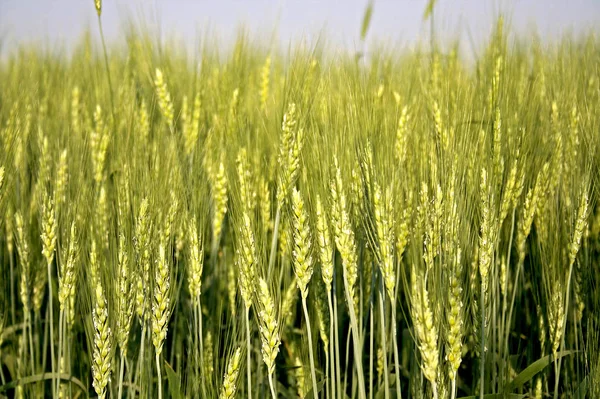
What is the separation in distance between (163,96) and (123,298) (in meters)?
1.10

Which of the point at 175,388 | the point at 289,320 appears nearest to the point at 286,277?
the point at 289,320

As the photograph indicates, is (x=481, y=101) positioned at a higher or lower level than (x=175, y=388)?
higher

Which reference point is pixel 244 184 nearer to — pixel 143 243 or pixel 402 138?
pixel 143 243

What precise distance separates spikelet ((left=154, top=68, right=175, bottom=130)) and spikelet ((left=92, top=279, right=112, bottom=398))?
102 centimetres

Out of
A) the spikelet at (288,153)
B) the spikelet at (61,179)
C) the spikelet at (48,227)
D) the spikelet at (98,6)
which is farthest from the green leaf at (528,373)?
the spikelet at (98,6)

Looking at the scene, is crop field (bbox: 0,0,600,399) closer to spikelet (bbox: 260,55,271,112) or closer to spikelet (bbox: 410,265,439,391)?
spikelet (bbox: 410,265,439,391)

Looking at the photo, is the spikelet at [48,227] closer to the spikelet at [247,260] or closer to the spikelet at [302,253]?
the spikelet at [247,260]

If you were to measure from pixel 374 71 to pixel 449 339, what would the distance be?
37.3 inches

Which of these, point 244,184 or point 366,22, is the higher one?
point 366,22

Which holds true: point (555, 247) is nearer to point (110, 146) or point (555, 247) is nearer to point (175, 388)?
point (175, 388)

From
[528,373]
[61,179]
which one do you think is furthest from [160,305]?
[528,373]

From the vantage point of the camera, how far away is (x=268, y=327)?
1.34 m

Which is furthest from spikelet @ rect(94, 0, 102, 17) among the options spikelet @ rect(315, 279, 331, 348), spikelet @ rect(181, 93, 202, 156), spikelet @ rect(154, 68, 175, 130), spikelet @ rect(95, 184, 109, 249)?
spikelet @ rect(315, 279, 331, 348)

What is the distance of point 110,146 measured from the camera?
2096 millimetres
